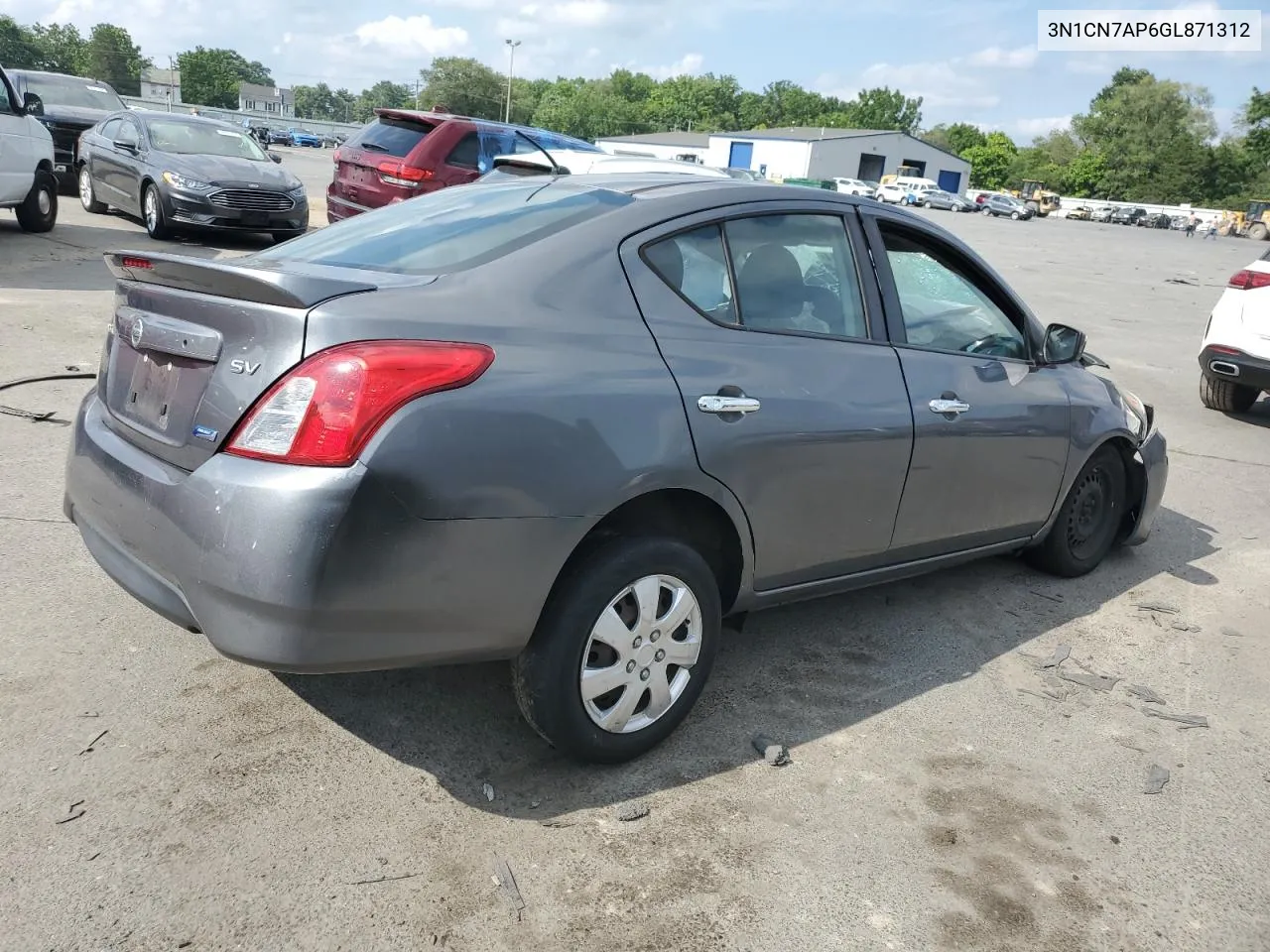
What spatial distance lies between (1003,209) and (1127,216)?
1984cm

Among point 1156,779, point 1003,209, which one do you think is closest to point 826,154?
point 1003,209

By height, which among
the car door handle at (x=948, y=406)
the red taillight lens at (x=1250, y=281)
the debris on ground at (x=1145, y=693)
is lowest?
the debris on ground at (x=1145, y=693)

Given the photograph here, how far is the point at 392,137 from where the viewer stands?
12.3 m

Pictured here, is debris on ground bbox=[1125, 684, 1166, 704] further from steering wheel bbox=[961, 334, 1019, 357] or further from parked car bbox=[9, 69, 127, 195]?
parked car bbox=[9, 69, 127, 195]

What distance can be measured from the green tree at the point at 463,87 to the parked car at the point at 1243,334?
353 feet

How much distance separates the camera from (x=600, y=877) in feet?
8.57

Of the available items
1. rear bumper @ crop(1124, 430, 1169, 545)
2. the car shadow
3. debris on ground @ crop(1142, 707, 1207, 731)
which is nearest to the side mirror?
rear bumper @ crop(1124, 430, 1169, 545)

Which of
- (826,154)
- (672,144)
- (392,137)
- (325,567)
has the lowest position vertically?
(325,567)

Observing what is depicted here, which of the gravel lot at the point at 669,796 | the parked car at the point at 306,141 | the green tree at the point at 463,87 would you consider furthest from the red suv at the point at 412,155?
the green tree at the point at 463,87

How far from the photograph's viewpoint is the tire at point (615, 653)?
2.80 meters

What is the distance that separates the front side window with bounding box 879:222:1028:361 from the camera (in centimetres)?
386

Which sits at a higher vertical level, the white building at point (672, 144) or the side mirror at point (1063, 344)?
the white building at point (672, 144)

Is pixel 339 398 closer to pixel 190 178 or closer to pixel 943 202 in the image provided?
pixel 190 178

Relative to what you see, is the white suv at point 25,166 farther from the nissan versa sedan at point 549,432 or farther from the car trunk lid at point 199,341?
the car trunk lid at point 199,341
